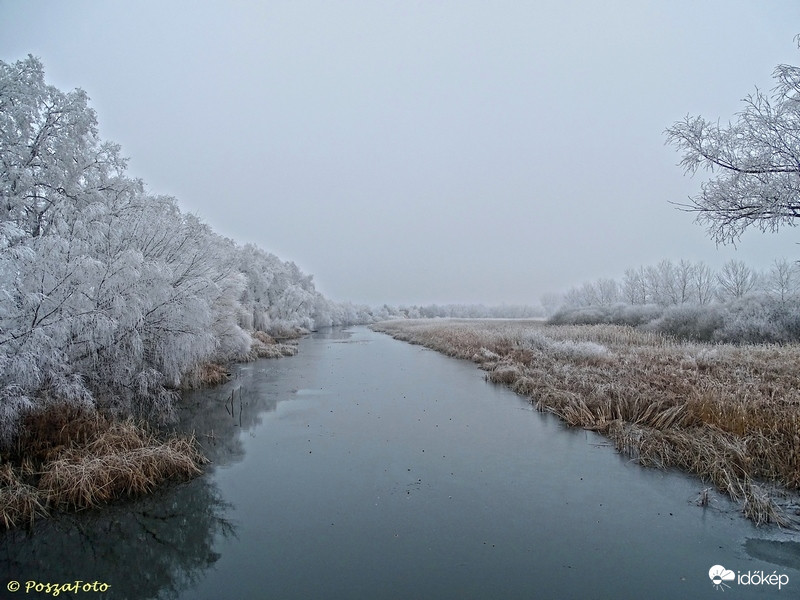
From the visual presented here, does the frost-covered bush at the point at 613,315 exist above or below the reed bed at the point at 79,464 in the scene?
above

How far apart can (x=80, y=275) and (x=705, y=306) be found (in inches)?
1238

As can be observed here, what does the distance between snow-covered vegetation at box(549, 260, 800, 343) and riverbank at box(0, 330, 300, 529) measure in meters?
12.3

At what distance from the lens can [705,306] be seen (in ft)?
85.7

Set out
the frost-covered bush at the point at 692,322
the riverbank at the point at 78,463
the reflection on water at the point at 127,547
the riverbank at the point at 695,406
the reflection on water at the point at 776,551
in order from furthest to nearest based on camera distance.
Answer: the frost-covered bush at the point at 692,322
the riverbank at the point at 695,406
the riverbank at the point at 78,463
the reflection on water at the point at 127,547
the reflection on water at the point at 776,551

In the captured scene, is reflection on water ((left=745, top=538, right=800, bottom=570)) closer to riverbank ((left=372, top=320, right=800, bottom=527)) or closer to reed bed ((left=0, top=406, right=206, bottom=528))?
riverbank ((left=372, top=320, right=800, bottom=527))

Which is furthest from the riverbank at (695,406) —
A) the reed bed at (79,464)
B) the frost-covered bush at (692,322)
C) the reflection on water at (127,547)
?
the reed bed at (79,464)

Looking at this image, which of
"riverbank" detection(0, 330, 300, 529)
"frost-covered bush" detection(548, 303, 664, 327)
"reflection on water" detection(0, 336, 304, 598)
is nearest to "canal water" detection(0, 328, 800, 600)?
"reflection on water" detection(0, 336, 304, 598)

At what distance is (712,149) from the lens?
17.5ft

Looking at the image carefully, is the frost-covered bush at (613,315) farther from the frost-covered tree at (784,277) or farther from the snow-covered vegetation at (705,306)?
the frost-covered tree at (784,277)

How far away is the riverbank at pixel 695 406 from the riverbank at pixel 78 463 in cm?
944

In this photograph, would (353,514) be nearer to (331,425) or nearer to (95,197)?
(331,425)

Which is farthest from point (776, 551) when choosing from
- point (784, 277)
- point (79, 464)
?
point (784, 277)

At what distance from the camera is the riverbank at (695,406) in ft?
22.9

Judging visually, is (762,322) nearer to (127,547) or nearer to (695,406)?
(695,406)
